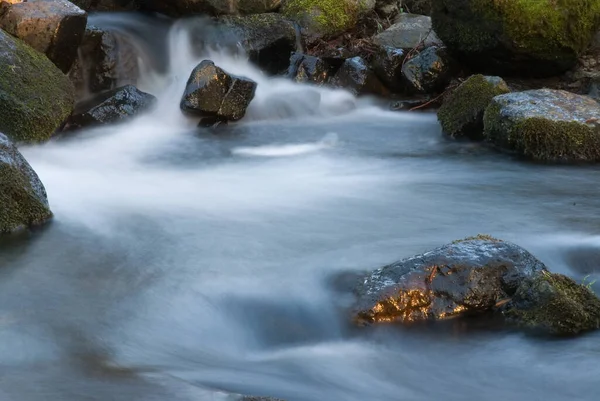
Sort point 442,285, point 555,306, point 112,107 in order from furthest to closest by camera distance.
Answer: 1. point 112,107
2. point 442,285
3. point 555,306

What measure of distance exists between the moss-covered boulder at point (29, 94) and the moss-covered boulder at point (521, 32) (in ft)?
15.3

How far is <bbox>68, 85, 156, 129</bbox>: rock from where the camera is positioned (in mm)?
8156

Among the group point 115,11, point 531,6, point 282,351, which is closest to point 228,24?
point 115,11

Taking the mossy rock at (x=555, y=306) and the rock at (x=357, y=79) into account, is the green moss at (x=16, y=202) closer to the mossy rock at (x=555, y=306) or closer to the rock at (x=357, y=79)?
the mossy rock at (x=555, y=306)

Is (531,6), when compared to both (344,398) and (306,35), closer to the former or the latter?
(306,35)

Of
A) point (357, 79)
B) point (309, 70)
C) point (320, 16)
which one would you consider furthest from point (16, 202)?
point (320, 16)

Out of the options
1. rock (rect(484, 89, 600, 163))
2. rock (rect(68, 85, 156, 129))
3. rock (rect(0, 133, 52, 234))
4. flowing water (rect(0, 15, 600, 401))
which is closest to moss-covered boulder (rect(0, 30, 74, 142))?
flowing water (rect(0, 15, 600, 401))

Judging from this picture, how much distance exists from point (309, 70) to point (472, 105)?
8.36 ft

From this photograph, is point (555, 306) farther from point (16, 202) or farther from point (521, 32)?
point (521, 32)

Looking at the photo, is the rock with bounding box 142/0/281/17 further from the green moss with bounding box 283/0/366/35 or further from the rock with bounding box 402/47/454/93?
the rock with bounding box 402/47/454/93

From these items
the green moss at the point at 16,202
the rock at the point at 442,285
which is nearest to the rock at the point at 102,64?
the green moss at the point at 16,202

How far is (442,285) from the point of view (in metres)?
3.99

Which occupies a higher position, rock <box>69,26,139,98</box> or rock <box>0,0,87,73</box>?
rock <box>0,0,87,73</box>

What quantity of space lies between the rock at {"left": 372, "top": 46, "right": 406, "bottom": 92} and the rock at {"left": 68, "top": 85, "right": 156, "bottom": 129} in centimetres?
294
